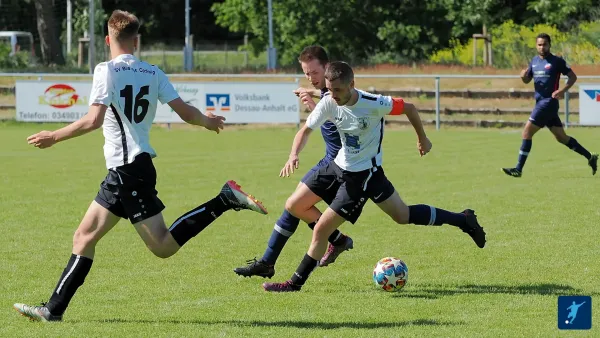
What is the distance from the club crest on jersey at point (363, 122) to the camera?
744cm

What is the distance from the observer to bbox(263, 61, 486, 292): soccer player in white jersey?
7402 millimetres

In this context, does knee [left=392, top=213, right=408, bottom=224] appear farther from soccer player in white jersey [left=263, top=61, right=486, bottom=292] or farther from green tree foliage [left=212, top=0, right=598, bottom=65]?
green tree foliage [left=212, top=0, right=598, bottom=65]

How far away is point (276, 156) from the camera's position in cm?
1941

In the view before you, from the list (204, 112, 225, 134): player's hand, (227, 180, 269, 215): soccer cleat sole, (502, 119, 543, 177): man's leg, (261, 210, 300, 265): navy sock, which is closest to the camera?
(204, 112, 225, 134): player's hand

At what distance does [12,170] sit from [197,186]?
3.91 meters

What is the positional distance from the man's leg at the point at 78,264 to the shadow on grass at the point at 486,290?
85.2 inches

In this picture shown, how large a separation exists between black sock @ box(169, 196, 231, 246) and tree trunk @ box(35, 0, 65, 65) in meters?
41.3

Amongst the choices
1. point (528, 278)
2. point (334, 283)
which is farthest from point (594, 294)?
point (334, 283)

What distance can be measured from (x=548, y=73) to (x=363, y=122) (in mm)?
8930

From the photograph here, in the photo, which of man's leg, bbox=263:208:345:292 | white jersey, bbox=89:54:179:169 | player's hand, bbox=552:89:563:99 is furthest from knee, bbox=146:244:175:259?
player's hand, bbox=552:89:563:99

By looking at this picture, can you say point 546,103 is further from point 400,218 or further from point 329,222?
point 329,222

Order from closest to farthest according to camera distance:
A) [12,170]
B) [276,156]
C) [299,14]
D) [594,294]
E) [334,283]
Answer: [594,294]
[334,283]
[12,170]
[276,156]
[299,14]

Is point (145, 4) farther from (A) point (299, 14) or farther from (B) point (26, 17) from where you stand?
(A) point (299, 14)

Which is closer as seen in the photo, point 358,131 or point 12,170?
point 358,131
